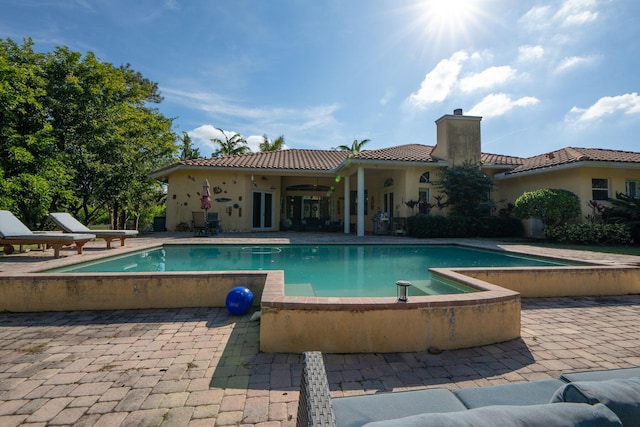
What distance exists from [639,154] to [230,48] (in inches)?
799

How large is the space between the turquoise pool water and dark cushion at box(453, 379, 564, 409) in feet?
8.38

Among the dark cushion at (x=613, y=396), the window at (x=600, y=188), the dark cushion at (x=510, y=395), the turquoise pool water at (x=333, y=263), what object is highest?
the window at (x=600, y=188)

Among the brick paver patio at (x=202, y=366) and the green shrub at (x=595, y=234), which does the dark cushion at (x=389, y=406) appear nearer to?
the brick paver patio at (x=202, y=366)

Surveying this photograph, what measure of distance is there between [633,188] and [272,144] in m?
24.1

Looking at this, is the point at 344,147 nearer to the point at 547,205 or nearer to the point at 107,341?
the point at 547,205

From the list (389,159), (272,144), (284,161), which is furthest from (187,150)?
(389,159)

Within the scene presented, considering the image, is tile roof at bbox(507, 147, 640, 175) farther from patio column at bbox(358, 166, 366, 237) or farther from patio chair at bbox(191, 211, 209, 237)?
patio chair at bbox(191, 211, 209, 237)

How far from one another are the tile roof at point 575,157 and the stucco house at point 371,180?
0.20 ft

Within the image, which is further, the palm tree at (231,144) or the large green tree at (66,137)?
the palm tree at (231,144)

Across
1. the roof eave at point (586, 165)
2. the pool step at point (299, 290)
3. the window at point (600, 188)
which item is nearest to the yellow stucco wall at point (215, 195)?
the pool step at point (299, 290)

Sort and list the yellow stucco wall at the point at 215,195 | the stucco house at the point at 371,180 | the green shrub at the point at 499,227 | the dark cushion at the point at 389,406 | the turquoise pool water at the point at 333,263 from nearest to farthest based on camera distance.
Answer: the dark cushion at the point at 389,406, the turquoise pool water at the point at 333,263, the stucco house at the point at 371,180, the green shrub at the point at 499,227, the yellow stucco wall at the point at 215,195

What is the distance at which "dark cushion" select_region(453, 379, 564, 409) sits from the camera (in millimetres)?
1451

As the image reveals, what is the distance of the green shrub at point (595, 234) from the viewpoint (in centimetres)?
1123

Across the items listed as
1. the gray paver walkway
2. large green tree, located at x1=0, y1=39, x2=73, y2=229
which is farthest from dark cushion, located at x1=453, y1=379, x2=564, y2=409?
large green tree, located at x1=0, y1=39, x2=73, y2=229
